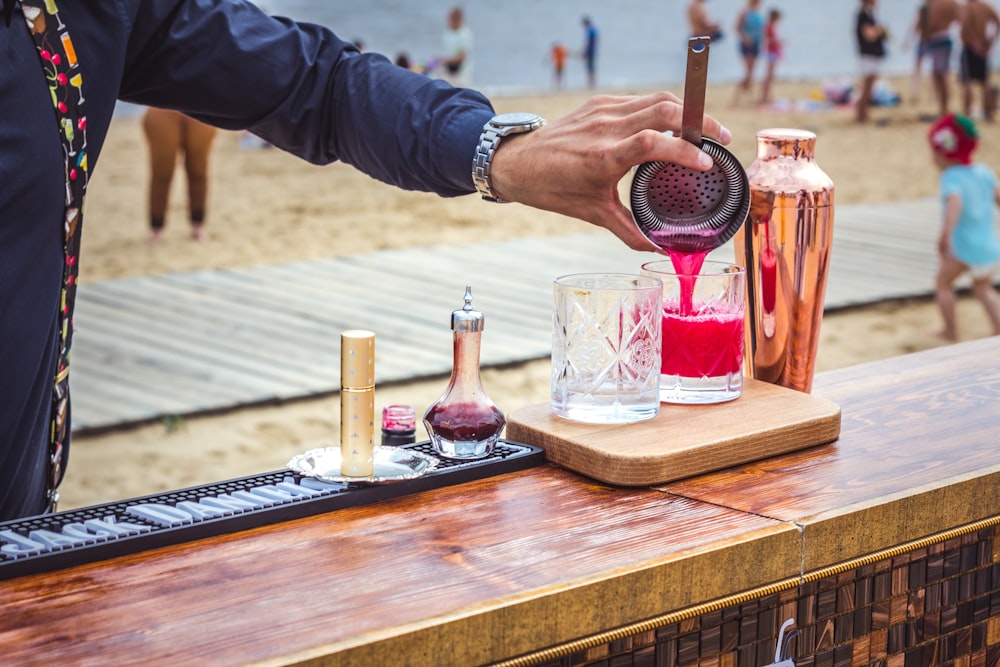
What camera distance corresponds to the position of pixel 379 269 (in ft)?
20.5

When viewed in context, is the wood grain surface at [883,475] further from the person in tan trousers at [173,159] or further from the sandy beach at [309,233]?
the person in tan trousers at [173,159]

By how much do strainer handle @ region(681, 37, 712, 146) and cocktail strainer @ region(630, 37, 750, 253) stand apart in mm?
18

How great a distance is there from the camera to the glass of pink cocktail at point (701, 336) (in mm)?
1407

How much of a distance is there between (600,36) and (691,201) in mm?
33386

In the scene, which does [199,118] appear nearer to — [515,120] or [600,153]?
[515,120]

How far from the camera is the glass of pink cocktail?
4.62 ft

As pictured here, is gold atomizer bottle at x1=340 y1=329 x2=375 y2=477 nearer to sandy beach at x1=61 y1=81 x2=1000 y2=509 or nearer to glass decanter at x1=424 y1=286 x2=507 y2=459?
glass decanter at x1=424 y1=286 x2=507 y2=459

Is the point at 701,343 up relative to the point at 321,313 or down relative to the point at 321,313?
up

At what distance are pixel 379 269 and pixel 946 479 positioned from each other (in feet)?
16.8

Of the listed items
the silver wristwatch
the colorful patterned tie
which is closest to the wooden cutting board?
the silver wristwatch

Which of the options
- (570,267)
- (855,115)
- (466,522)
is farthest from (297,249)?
(855,115)

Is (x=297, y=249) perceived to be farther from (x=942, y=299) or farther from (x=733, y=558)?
(x=733, y=558)

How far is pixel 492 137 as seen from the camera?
54.7 inches

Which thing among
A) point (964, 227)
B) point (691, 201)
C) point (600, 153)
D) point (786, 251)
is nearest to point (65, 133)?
point (600, 153)
